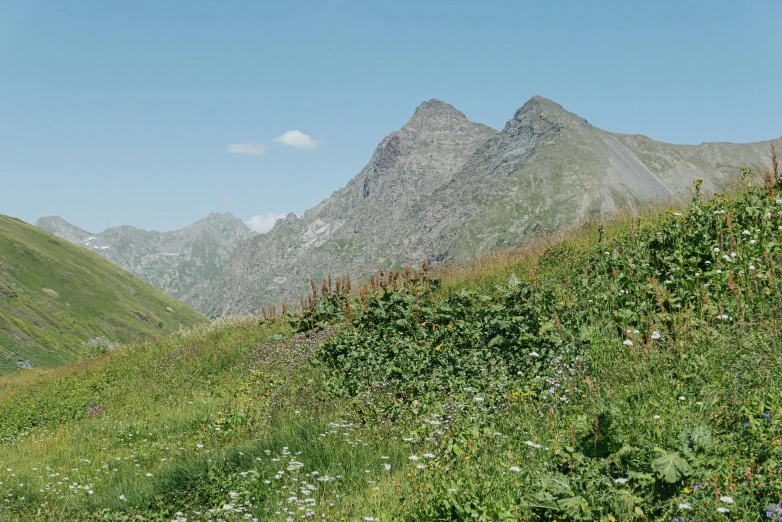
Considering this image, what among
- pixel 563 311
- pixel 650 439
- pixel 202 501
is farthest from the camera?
pixel 563 311

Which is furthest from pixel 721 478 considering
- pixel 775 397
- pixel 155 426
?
pixel 155 426

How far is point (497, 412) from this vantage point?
6988 millimetres

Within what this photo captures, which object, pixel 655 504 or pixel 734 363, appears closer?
pixel 655 504

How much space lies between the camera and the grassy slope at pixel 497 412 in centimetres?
442

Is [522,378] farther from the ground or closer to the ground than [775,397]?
closer to the ground

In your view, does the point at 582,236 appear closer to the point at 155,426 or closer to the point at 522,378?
the point at 522,378

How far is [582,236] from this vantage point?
15.2m

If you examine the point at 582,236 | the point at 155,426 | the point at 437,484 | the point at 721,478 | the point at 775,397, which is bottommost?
the point at 155,426

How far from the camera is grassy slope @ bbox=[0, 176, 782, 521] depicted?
4.42m

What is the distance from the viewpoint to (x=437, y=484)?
518 cm

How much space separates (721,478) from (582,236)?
11.6 meters

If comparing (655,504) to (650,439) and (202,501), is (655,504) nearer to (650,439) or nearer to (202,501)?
(650,439)

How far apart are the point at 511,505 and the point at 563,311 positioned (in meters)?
5.90

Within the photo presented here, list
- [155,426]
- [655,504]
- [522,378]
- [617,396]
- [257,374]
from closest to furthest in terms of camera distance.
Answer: [655,504] → [617,396] → [522,378] → [155,426] → [257,374]
